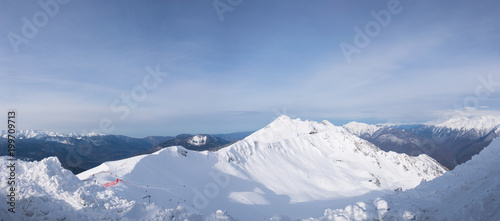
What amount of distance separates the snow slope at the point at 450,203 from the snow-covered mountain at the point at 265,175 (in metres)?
17.9

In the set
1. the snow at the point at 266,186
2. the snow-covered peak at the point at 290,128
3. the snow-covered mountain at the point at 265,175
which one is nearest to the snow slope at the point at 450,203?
the snow at the point at 266,186

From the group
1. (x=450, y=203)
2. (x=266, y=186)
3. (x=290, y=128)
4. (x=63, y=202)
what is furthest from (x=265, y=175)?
(x=290, y=128)

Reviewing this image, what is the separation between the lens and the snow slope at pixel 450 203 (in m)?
11.5

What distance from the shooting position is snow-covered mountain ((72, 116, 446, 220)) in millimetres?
42281

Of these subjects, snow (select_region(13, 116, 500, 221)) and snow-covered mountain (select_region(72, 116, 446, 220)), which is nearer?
snow (select_region(13, 116, 500, 221))

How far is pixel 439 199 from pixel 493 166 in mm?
5084

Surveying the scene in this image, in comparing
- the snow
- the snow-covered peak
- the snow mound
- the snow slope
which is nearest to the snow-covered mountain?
the snow

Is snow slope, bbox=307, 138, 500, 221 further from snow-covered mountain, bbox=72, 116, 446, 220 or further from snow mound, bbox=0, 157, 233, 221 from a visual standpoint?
snow-covered mountain, bbox=72, 116, 446, 220

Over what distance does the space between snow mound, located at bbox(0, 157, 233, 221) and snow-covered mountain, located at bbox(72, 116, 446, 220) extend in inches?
278

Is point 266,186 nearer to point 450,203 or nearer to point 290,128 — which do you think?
point 450,203

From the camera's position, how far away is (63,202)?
18.2 metres

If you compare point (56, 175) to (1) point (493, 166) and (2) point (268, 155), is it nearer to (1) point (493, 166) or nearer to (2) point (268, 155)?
(1) point (493, 166)

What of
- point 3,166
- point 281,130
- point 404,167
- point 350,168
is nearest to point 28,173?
point 3,166

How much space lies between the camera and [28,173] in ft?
65.3
